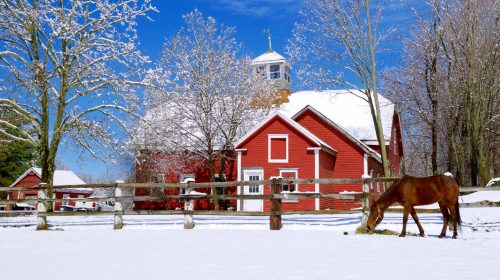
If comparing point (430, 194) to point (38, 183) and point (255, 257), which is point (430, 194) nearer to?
point (255, 257)

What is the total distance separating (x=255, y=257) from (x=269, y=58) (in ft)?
125

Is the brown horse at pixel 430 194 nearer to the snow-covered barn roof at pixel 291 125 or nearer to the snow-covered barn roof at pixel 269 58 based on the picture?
the snow-covered barn roof at pixel 291 125

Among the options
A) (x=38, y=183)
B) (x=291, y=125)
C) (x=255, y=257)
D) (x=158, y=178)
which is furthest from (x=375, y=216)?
(x=38, y=183)

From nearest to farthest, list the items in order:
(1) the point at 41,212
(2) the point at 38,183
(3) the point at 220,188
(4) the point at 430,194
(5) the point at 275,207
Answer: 1. (4) the point at 430,194
2. (5) the point at 275,207
3. (1) the point at 41,212
4. (3) the point at 220,188
5. (2) the point at 38,183

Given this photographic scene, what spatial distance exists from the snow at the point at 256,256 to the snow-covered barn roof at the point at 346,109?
23.8 metres

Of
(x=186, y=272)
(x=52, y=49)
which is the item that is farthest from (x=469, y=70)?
(x=186, y=272)

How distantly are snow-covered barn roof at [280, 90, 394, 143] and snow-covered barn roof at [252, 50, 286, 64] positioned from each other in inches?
167

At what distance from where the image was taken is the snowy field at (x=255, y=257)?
21.2ft

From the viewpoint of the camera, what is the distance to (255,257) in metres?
8.14

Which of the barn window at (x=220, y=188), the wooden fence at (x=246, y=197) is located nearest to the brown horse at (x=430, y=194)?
the wooden fence at (x=246, y=197)

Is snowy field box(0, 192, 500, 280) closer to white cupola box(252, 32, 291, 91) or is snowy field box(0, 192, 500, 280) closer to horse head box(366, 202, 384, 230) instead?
horse head box(366, 202, 384, 230)

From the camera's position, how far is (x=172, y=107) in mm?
35875

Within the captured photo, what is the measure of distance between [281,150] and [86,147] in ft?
41.4

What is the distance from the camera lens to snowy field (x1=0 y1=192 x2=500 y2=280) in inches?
254
